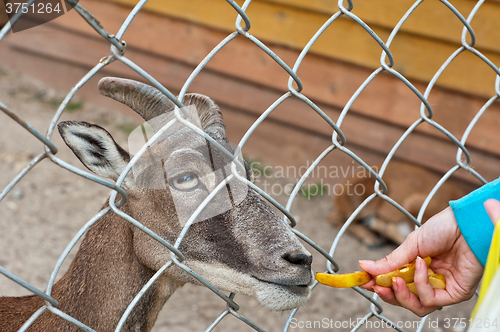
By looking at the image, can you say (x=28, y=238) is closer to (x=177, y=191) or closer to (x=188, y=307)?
(x=188, y=307)

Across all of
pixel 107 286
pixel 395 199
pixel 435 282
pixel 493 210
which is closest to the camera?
pixel 493 210

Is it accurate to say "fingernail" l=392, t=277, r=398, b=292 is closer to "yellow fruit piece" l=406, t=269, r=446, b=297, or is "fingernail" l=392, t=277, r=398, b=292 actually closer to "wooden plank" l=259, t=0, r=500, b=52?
"yellow fruit piece" l=406, t=269, r=446, b=297

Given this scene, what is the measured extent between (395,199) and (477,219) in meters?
4.04

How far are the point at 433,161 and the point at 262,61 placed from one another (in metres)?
2.29

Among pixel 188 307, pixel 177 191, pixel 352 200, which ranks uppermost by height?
pixel 352 200

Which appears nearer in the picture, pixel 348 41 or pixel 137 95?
pixel 137 95

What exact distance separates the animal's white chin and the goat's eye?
472mm

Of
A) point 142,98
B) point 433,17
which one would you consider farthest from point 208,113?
point 433,17

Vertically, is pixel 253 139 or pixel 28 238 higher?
pixel 253 139

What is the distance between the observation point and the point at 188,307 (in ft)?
12.2

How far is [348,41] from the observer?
461 centimetres

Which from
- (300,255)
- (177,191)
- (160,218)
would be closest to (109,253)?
(160,218)

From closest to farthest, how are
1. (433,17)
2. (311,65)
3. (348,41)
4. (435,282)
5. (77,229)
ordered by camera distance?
(435,282) → (433,17) → (77,229) → (348,41) → (311,65)

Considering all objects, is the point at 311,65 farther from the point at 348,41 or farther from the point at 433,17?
the point at 433,17
